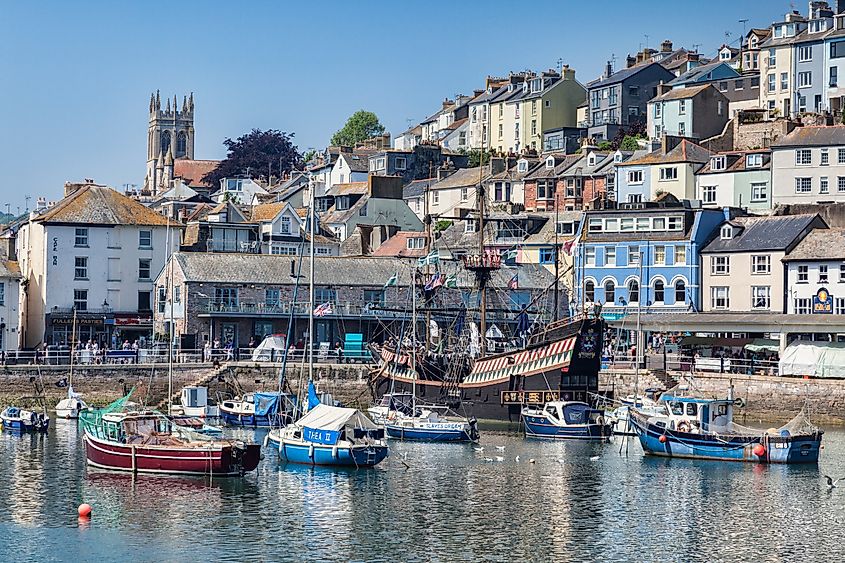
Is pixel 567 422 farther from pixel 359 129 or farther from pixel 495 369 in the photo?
pixel 359 129

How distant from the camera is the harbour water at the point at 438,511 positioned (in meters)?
40.2

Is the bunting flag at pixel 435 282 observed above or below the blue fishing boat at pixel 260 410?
above

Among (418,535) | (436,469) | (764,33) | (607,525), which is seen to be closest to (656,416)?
(436,469)

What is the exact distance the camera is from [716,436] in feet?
190

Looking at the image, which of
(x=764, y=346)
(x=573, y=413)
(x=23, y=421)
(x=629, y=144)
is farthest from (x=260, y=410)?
(x=629, y=144)

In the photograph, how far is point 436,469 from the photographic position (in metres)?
55.1

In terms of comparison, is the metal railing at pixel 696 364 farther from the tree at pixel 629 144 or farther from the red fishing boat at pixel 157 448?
the tree at pixel 629 144

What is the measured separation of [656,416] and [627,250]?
110ft

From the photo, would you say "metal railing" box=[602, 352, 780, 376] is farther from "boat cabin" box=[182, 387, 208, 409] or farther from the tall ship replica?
"boat cabin" box=[182, 387, 208, 409]

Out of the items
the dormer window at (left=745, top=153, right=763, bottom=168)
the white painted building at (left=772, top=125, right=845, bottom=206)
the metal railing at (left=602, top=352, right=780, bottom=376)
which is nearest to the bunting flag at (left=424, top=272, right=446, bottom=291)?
the metal railing at (left=602, top=352, right=780, bottom=376)

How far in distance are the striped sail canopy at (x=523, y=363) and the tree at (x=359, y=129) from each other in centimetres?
10243

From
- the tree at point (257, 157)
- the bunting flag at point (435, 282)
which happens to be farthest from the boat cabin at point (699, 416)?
the tree at point (257, 157)

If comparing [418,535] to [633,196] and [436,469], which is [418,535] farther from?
[633,196]

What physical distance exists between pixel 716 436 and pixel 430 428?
12378mm
